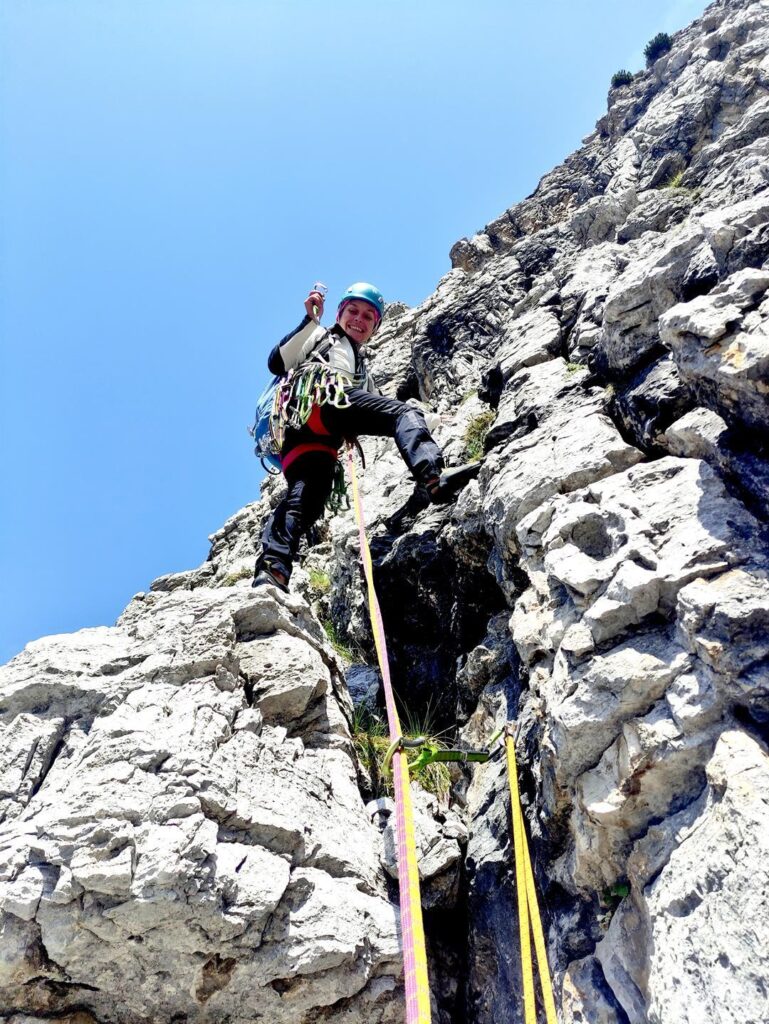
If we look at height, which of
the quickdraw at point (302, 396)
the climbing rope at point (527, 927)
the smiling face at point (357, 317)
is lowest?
the climbing rope at point (527, 927)

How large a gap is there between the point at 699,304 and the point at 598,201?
7829mm

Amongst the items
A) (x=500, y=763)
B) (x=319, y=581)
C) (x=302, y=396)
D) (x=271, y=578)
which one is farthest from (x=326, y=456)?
(x=500, y=763)

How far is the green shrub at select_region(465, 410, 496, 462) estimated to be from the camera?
6.82 m

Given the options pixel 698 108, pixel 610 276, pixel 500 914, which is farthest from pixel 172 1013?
pixel 698 108

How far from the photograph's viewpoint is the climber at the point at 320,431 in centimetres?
566

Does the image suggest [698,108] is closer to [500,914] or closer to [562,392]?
[562,392]

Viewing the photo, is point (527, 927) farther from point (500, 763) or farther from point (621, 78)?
point (621, 78)

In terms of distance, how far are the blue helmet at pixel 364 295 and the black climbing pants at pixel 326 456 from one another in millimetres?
1626

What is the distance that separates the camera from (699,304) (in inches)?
139

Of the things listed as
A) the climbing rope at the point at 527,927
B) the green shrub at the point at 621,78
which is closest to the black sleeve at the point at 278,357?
the climbing rope at the point at 527,927

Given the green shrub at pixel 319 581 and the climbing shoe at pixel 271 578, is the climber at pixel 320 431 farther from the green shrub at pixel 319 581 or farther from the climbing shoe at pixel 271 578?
the green shrub at pixel 319 581

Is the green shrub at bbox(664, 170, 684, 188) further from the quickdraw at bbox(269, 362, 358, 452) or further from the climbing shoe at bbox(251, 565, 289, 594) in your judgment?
the climbing shoe at bbox(251, 565, 289, 594)

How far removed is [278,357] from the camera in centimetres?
680

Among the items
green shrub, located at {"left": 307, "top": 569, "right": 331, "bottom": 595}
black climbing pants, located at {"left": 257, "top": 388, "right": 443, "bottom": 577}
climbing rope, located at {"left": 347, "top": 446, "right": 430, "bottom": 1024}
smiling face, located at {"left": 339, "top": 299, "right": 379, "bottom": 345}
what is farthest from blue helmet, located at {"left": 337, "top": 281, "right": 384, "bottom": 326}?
climbing rope, located at {"left": 347, "top": 446, "right": 430, "bottom": 1024}
